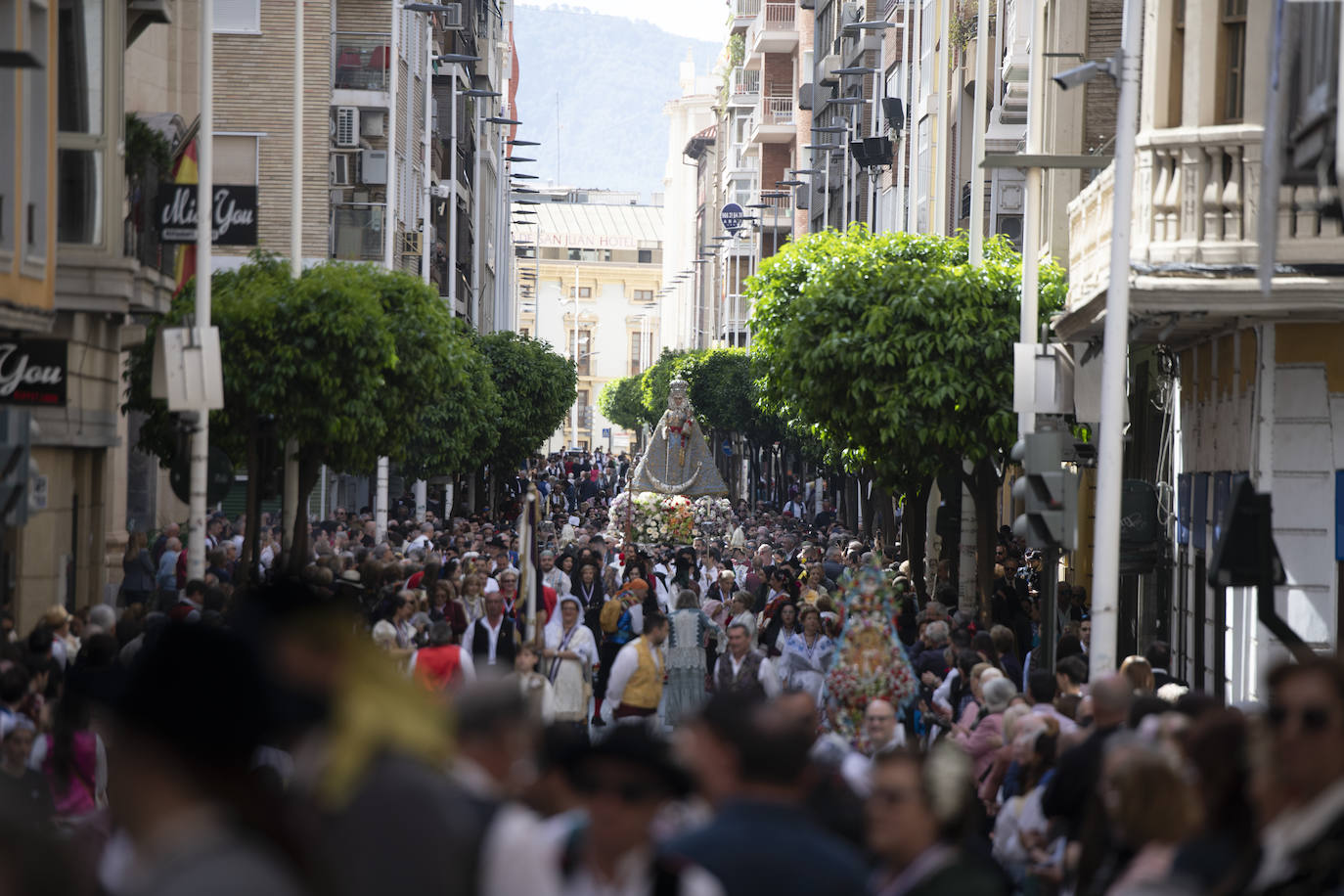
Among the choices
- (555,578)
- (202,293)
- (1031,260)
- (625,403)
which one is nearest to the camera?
(1031,260)

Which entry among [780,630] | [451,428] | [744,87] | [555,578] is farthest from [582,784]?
[744,87]

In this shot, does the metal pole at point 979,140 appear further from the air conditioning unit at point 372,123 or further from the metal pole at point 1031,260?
the air conditioning unit at point 372,123

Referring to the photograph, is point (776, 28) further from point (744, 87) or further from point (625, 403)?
point (625, 403)

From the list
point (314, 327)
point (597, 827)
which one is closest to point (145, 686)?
point (597, 827)

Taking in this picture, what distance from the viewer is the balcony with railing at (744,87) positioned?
321 feet

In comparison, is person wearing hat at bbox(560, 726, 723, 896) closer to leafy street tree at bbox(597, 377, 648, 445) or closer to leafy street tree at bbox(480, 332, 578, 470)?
leafy street tree at bbox(480, 332, 578, 470)

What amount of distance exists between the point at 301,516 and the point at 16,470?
1152 centimetres

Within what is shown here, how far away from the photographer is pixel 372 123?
43281 millimetres

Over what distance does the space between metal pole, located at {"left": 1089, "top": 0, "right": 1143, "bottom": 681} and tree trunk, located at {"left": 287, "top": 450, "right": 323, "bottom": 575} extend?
9.59 m

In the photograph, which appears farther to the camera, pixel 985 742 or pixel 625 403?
pixel 625 403

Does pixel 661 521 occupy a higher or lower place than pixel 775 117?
lower

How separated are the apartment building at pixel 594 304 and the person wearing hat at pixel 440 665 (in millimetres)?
142742

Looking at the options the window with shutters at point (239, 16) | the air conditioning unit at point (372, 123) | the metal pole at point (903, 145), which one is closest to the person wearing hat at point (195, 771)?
the window with shutters at point (239, 16)

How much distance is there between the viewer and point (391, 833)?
4430mm
